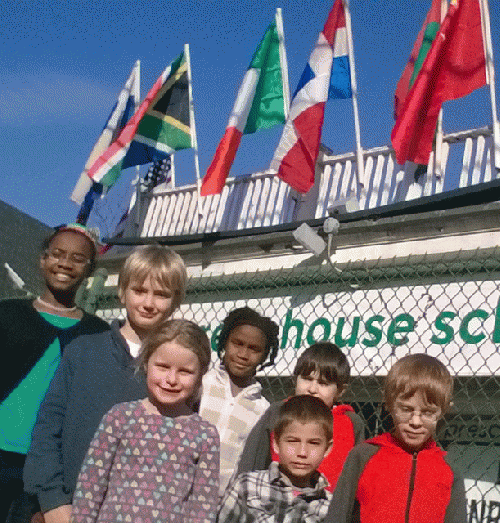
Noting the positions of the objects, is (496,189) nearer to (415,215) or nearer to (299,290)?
(415,215)

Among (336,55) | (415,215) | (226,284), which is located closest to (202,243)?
(226,284)

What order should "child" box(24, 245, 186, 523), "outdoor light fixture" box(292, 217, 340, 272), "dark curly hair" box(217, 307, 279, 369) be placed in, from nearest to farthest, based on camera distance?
"child" box(24, 245, 186, 523) < "dark curly hair" box(217, 307, 279, 369) < "outdoor light fixture" box(292, 217, 340, 272)

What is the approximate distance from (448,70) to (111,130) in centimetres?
413

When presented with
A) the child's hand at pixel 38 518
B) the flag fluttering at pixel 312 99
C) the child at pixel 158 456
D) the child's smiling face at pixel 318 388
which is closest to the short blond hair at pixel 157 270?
the child at pixel 158 456

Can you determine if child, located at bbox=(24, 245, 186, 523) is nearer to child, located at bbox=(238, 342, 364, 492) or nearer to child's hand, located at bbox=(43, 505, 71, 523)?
child's hand, located at bbox=(43, 505, 71, 523)

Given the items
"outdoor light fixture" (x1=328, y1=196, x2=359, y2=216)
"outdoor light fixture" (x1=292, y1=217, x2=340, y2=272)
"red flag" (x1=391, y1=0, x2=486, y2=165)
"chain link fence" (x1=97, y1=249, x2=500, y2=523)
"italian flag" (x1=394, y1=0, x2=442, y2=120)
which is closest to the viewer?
"chain link fence" (x1=97, y1=249, x2=500, y2=523)

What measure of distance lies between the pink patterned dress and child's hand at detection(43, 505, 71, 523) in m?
0.07

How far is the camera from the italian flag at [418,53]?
276 inches

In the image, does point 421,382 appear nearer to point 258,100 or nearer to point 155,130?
point 258,100

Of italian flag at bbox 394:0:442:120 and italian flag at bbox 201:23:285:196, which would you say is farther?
italian flag at bbox 201:23:285:196

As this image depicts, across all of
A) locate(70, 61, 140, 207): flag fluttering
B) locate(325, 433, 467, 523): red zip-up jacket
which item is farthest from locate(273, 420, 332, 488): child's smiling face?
locate(70, 61, 140, 207): flag fluttering

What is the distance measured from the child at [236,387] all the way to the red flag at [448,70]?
12.4ft

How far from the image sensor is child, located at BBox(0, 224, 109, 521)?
8.15ft

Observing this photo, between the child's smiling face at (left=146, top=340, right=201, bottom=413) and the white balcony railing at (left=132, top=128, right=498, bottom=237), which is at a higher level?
the white balcony railing at (left=132, top=128, right=498, bottom=237)
